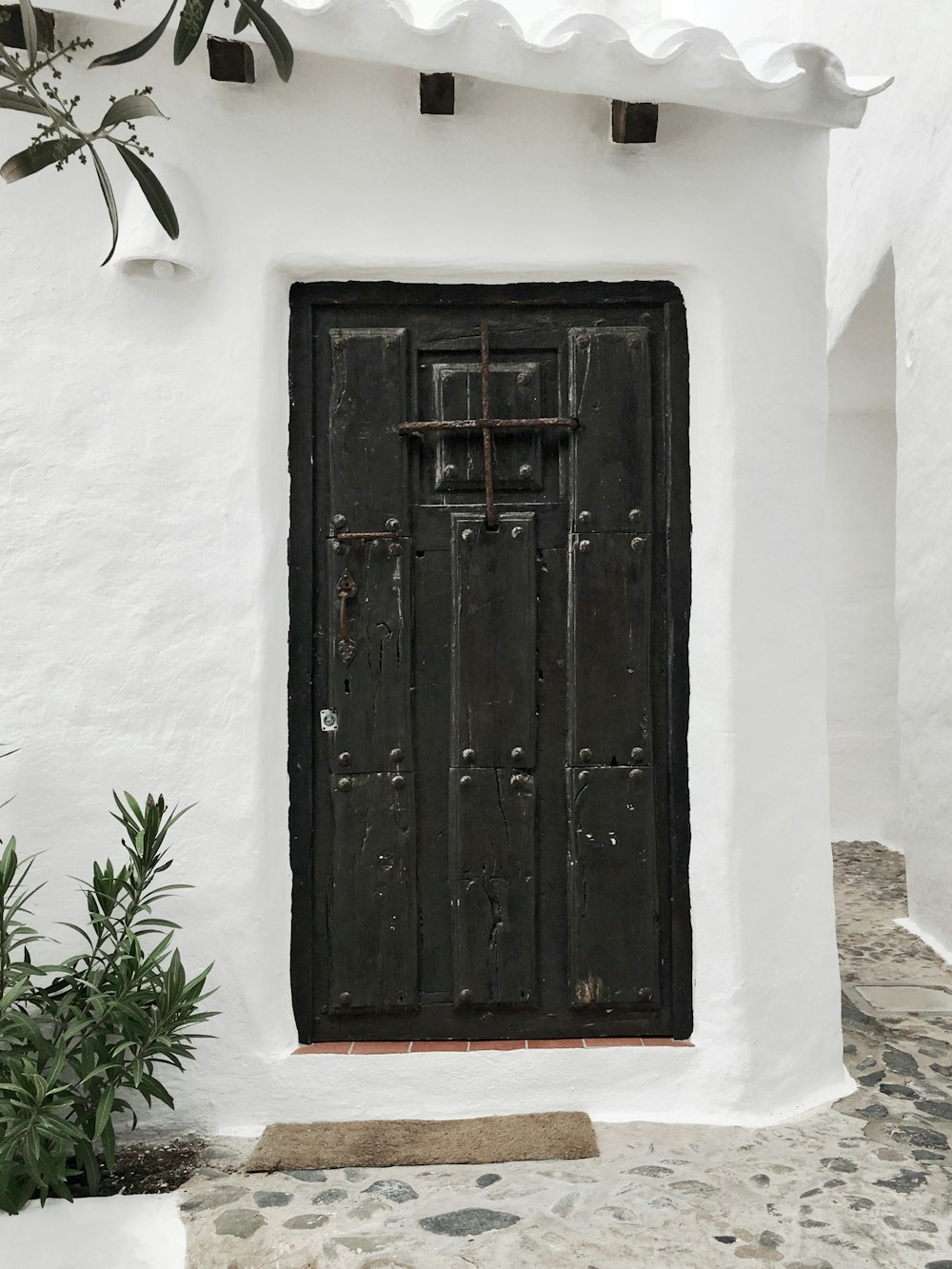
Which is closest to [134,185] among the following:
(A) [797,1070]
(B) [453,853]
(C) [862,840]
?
(B) [453,853]

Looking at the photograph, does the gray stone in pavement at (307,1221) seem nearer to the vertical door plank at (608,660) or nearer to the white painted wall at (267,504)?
the white painted wall at (267,504)

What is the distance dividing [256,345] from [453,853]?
1.58 metres

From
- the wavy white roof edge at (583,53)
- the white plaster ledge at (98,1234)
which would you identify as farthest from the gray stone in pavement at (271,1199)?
the wavy white roof edge at (583,53)

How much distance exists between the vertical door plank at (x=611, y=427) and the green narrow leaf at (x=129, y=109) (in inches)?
76.7

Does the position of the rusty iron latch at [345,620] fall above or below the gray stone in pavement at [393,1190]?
above

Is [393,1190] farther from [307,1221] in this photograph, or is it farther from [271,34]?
[271,34]

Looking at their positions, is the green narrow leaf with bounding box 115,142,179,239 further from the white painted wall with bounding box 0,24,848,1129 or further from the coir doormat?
the coir doormat

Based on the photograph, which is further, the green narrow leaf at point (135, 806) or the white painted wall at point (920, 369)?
the white painted wall at point (920, 369)

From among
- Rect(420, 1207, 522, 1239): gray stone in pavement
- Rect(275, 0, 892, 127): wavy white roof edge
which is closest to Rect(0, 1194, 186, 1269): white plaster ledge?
Rect(420, 1207, 522, 1239): gray stone in pavement

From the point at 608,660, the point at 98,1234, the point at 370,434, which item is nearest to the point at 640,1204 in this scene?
the point at 98,1234

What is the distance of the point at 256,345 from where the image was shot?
293 cm

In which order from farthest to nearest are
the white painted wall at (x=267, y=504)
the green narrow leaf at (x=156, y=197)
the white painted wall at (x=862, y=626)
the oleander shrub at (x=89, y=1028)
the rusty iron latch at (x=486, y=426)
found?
the white painted wall at (x=862, y=626) → the rusty iron latch at (x=486, y=426) → the white painted wall at (x=267, y=504) → the oleander shrub at (x=89, y=1028) → the green narrow leaf at (x=156, y=197)

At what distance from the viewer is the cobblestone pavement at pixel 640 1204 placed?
2.31 m

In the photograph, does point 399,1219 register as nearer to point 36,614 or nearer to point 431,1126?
point 431,1126
